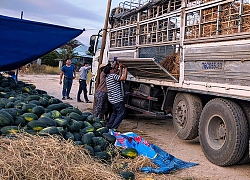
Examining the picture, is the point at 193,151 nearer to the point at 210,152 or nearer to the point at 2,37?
the point at 210,152

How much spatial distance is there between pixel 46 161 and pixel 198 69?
3.52m

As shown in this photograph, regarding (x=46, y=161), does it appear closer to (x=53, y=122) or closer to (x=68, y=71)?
(x=53, y=122)

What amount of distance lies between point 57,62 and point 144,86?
126ft

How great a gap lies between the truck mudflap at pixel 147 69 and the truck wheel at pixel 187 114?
0.49 metres

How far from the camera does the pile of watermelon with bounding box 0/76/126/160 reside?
4.09 meters

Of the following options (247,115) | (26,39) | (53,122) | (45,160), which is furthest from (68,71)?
(45,160)

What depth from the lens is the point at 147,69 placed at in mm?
7113

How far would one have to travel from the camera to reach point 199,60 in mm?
5633

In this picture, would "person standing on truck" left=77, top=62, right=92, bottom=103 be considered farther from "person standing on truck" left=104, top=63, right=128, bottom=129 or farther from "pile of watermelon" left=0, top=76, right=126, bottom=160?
"pile of watermelon" left=0, top=76, right=126, bottom=160

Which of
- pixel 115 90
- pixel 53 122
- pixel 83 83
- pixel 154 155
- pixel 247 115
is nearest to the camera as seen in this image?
pixel 53 122

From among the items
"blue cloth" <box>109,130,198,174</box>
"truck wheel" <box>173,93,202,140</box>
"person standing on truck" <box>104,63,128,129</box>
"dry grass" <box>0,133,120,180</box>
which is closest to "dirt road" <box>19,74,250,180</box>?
"blue cloth" <box>109,130,198,174</box>

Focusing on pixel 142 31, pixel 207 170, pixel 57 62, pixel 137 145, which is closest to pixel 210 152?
pixel 207 170

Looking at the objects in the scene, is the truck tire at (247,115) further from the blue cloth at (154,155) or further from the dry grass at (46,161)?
the dry grass at (46,161)

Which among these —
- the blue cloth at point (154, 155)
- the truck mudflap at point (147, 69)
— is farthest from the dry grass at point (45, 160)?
the truck mudflap at point (147, 69)
